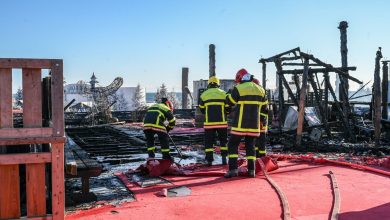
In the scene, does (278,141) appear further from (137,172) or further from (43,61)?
(43,61)

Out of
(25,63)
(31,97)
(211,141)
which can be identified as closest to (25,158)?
(31,97)

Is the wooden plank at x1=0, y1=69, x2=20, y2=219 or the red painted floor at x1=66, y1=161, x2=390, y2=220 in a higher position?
the wooden plank at x1=0, y1=69, x2=20, y2=219

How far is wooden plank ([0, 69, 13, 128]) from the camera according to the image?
378cm

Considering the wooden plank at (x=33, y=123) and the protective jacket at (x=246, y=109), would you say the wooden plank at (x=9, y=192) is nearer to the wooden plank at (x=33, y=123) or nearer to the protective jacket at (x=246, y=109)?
the wooden plank at (x=33, y=123)

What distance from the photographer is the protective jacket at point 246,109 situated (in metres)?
7.20

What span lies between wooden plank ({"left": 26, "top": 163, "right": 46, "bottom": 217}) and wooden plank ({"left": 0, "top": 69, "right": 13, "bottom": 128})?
0.50 metres

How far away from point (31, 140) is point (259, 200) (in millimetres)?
3066

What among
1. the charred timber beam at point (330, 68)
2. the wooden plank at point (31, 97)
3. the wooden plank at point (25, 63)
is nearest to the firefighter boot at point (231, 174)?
the wooden plank at point (31, 97)

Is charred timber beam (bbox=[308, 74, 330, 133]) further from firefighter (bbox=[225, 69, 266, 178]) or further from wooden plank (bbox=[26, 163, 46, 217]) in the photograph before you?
wooden plank (bbox=[26, 163, 46, 217])

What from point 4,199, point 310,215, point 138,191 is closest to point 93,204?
point 138,191

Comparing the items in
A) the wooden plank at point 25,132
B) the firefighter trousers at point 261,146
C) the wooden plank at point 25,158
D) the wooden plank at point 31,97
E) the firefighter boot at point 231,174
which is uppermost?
the wooden plank at point 31,97

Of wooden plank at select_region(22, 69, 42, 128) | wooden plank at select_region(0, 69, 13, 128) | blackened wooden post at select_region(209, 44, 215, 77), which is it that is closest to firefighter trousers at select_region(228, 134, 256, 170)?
wooden plank at select_region(22, 69, 42, 128)

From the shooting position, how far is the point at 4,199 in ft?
12.5

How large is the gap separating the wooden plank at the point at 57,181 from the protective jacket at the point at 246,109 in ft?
12.6
